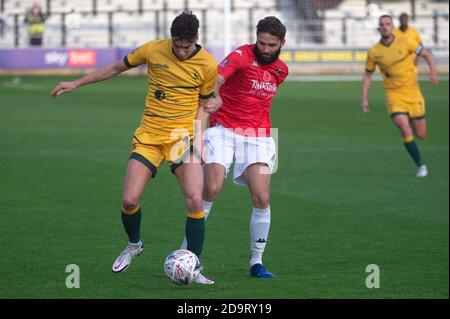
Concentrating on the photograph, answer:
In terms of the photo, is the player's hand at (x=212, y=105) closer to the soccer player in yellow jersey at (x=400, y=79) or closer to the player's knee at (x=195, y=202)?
the player's knee at (x=195, y=202)

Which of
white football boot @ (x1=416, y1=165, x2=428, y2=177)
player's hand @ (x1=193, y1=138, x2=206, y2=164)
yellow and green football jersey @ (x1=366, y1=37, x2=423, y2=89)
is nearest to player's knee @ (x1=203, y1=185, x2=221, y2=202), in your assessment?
player's hand @ (x1=193, y1=138, x2=206, y2=164)

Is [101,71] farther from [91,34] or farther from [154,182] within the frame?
[91,34]

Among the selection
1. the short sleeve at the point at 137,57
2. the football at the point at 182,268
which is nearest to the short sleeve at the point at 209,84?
the short sleeve at the point at 137,57

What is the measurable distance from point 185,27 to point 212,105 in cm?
71

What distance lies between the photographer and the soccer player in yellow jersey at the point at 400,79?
1655 centimetres

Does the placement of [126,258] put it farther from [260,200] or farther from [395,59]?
[395,59]

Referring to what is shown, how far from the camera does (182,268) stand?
8117 millimetres

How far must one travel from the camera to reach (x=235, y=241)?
10602 mm

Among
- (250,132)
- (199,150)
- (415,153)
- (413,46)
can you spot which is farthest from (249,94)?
(413,46)

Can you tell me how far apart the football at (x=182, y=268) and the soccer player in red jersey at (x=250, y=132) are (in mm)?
779

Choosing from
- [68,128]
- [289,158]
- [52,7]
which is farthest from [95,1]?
[289,158]

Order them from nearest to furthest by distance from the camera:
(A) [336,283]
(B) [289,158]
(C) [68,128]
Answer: (A) [336,283]
(B) [289,158]
(C) [68,128]

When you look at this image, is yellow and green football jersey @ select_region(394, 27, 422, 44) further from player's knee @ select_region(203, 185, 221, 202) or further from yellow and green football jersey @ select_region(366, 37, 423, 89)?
player's knee @ select_region(203, 185, 221, 202)

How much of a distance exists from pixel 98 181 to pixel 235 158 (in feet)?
20.4
